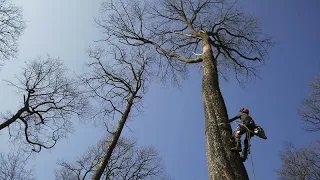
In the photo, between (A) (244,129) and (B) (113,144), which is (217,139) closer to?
(A) (244,129)

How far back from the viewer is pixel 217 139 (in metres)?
4.30

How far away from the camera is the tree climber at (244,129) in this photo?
4.19m

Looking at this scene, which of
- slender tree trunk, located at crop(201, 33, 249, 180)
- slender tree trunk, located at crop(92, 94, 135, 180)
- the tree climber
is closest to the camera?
slender tree trunk, located at crop(201, 33, 249, 180)

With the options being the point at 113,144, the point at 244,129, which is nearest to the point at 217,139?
the point at 244,129

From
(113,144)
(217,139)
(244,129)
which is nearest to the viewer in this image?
(217,139)

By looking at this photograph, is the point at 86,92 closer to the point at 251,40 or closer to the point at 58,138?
the point at 58,138

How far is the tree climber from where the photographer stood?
4191 mm

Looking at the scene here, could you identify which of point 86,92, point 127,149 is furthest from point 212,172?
point 127,149

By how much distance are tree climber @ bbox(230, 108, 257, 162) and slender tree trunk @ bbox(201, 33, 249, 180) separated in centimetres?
10

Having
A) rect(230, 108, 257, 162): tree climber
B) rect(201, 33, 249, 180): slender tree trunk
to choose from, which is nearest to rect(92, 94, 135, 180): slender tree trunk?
rect(201, 33, 249, 180): slender tree trunk

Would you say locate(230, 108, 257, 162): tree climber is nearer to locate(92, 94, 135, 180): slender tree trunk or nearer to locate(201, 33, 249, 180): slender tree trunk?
locate(201, 33, 249, 180): slender tree trunk

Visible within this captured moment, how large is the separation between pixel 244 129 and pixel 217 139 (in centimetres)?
60

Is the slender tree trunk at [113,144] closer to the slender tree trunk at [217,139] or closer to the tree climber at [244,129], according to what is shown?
the slender tree trunk at [217,139]

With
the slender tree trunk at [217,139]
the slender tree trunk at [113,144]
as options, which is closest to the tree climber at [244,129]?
the slender tree trunk at [217,139]
